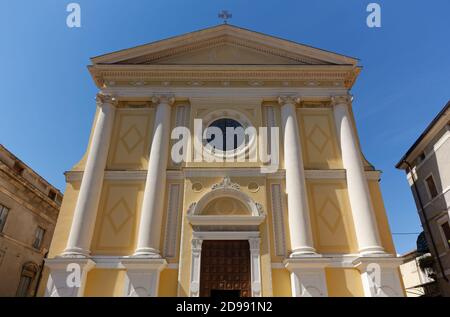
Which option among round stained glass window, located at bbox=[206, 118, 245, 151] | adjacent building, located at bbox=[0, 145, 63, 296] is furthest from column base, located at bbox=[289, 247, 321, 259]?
adjacent building, located at bbox=[0, 145, 63, 296]

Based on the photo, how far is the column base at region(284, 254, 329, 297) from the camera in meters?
9.21

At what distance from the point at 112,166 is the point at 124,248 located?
335 cm

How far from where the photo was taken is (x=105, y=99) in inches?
497

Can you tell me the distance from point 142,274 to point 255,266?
364 cm

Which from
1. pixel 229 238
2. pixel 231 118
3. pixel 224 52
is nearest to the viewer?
pixel 229 238

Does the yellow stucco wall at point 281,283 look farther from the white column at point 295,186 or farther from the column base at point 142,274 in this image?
the column base at point 142,274

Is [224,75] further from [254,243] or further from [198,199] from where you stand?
[254,243]

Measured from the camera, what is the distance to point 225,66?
13.1 metres

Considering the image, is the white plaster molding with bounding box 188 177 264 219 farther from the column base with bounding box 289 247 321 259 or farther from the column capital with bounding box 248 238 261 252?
the column base with bounding box 289 247 321 259

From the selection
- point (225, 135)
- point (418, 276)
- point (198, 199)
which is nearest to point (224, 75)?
point (225, 135)

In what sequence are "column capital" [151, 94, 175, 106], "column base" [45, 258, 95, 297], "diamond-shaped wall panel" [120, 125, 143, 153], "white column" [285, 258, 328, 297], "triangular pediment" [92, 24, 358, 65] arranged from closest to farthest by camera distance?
"column base" [45, 258, 95, 297], "white column" [285, 258, 328, 297], "diamond-shaped wall panel" [120, 125, 143, 153], "column capital" [151, 94, 175, 106], "triangular pediment" [92, 24, 358, 65]

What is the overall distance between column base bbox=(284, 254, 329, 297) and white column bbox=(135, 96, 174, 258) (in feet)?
14.5

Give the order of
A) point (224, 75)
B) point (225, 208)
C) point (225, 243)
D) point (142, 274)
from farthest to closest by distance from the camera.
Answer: point (224, 75), point (225, 208), point (225, 243), point (142, 274)

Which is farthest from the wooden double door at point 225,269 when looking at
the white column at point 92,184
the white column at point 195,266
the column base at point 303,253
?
the white column at point 92,184
